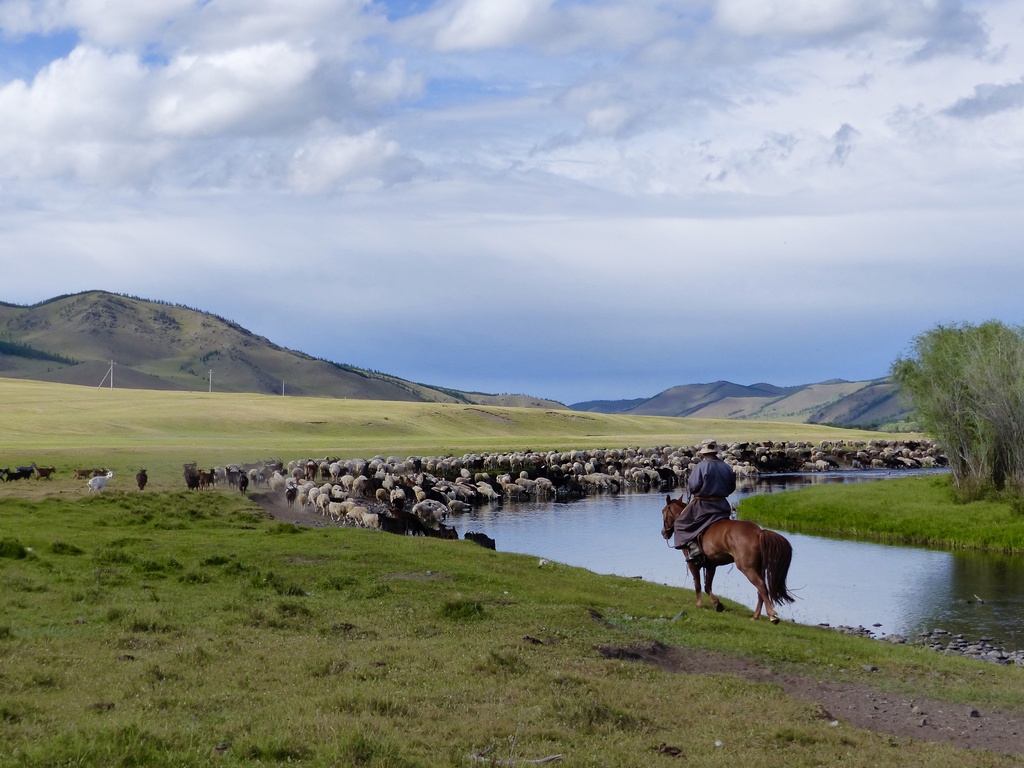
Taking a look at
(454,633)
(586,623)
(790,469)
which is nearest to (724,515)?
(586,623)

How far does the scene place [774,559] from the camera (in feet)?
56.7

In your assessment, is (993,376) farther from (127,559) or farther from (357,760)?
(357,760)

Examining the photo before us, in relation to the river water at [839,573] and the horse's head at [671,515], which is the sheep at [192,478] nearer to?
the river water at [839,573]

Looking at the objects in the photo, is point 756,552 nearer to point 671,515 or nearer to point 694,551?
point 694,551

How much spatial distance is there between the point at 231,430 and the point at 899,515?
2768 inches

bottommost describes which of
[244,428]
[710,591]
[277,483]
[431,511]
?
[431,511]

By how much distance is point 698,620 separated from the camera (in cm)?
1702

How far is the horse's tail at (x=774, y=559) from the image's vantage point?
56.3 feet

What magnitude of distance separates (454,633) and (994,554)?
83.0 ft

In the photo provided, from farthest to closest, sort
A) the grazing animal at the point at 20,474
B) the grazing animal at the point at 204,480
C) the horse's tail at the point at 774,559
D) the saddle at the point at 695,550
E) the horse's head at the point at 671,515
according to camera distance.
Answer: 1. the grazing animal at the point at 204,480
2. the grazing animal at the point at 20,474
3. the horse's head at the point at 671,515
4. the saddle at the point at 695,550
5. the horse's tail at the point at 774,559

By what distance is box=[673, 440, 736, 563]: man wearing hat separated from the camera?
58.4 feet

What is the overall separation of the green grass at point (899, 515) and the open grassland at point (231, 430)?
28.8m

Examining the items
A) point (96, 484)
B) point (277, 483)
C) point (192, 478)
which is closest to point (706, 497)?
point (96, 484)

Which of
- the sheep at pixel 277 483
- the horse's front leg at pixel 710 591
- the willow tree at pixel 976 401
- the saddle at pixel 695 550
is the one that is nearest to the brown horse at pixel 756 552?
the saddle at pixel 695 550
